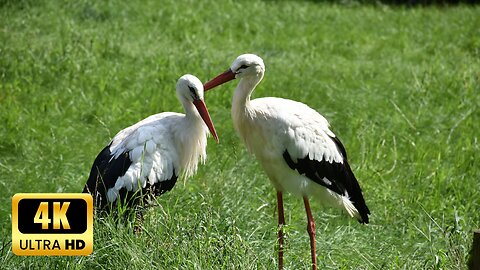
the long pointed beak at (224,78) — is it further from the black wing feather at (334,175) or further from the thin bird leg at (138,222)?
the thin bird leg at (138,222)

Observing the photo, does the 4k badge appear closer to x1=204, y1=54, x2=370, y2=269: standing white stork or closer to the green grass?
the green grass

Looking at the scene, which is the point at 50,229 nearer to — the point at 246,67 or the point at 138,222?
the point at 138,222

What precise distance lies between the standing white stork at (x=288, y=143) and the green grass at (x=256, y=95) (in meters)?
0.24

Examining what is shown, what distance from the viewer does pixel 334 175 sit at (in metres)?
4.72

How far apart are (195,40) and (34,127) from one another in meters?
3.05

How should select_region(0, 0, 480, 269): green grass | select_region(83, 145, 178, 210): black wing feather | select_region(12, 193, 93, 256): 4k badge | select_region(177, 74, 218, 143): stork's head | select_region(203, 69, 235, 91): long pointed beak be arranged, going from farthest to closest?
select_region(177, 74, 218, 143): stork's head < select_region(203, 69, 235, 91): long pointed beak < select_region(83, 145, 178, 210): black wing feather < select_region(0, 0, 480, 269): green grass < select_region(12, 193, 93, 256): 4k badge

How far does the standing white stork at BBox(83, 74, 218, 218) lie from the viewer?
4.48 metres

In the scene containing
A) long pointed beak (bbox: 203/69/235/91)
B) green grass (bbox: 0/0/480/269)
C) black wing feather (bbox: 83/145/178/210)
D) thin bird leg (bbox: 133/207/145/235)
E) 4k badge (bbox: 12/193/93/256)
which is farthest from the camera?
long pointed beak (bbox: 203/69/235/91)

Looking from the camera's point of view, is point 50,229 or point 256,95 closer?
point 50,229

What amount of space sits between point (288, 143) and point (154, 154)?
28.5 inches

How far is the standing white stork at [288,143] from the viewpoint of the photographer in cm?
450

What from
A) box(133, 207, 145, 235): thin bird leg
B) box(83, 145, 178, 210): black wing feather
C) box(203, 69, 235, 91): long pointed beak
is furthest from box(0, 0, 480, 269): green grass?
box(203, 69, 235, 91): long pointed beak

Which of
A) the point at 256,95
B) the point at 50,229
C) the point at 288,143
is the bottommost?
the point at 256,95

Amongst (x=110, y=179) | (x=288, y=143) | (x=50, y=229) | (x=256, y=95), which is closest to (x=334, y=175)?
(x=288, y=143)
